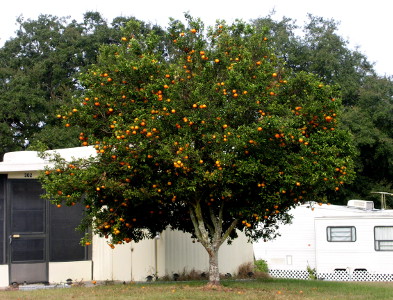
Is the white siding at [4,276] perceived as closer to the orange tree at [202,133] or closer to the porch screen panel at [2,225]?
the porch screen panel at [2,225]

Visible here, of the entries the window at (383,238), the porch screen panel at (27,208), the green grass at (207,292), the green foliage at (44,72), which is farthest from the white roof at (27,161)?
the green foliage at (44,72)

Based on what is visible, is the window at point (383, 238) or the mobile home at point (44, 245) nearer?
the mobile home at point (44, 245)

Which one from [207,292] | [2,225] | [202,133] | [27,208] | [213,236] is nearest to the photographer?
[202,133]

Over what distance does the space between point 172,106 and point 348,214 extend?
9.95 m

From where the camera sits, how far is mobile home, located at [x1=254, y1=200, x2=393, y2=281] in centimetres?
1983

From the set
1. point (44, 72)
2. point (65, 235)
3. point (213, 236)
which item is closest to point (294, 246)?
point (213, 236)

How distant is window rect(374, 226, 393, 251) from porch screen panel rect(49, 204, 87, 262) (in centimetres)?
916

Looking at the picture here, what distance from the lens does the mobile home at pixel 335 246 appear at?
19828 mm

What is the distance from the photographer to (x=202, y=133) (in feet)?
41.5

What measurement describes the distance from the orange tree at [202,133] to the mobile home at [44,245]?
7.62 feet

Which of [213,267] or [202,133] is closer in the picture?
[202,133]

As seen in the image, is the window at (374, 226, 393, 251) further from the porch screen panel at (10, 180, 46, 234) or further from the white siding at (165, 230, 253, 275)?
the porch screen panel at (10, 180, 46, 234)

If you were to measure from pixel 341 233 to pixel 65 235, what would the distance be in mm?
8951

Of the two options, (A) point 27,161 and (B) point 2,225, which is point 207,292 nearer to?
(B) point 2,225
